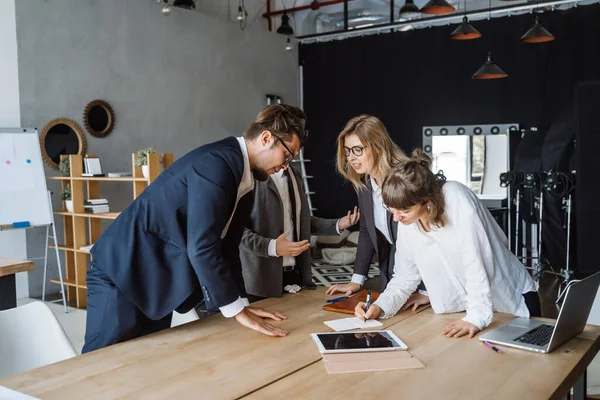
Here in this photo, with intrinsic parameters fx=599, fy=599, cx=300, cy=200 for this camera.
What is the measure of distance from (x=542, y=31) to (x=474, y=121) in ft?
6.83

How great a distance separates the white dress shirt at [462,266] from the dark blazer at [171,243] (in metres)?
0.72

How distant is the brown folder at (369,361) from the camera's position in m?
1.74

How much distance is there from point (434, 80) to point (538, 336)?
7511 millimetres

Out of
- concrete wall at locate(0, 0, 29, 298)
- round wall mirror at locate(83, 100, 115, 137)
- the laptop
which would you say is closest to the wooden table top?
the laptop

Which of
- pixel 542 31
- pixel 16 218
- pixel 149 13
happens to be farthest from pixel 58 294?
pixel 542 31

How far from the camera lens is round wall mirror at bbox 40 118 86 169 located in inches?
249

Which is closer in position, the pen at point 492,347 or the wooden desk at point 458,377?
the wooden desk at point 458,377

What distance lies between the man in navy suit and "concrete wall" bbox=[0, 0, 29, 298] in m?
4.46

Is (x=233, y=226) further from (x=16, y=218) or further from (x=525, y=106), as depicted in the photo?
(x=525, y=106)

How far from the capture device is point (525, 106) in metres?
8.39

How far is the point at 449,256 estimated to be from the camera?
7.40ft

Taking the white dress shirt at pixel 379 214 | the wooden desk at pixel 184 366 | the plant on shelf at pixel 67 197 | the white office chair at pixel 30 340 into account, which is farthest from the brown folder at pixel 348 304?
the plant on shelf at pixel 67 197

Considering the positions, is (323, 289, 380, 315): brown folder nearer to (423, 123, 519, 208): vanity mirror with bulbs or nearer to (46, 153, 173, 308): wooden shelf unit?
(46, 153, 173, 308): wooden shelf unit

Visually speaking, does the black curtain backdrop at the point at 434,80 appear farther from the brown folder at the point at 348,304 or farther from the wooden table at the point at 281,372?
the wooden table at the point at 281,372
